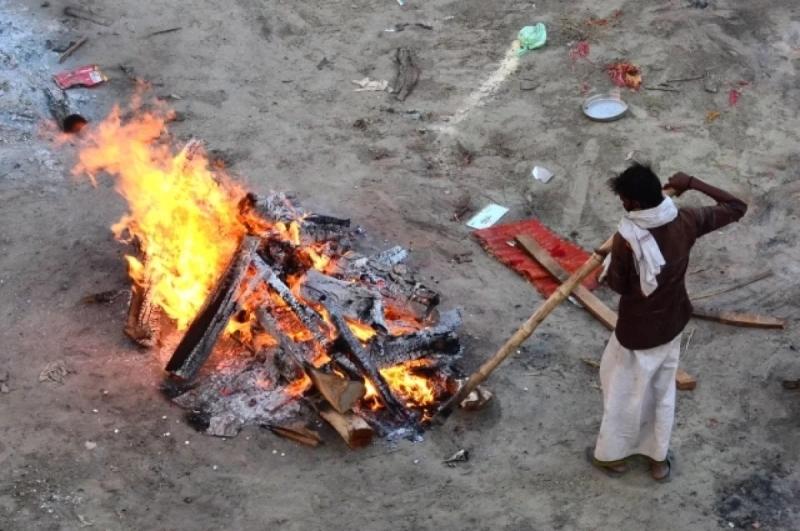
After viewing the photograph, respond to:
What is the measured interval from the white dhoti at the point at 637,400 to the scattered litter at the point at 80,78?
7.87 meters

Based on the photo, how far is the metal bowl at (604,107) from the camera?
400 inches

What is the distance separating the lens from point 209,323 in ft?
22.2

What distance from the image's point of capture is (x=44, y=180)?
30.0 ft

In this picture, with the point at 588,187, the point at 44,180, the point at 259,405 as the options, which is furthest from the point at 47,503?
the point at 588,187

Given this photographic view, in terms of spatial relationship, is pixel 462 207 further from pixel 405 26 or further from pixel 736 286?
pixel 405 26

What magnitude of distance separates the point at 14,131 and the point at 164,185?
10.0 ft

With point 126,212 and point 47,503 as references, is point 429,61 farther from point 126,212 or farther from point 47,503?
point 47,503

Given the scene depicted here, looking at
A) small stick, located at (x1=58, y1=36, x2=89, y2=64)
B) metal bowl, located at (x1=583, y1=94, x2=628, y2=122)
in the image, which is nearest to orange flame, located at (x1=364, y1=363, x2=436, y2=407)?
metal bowl, located at (x1=583, y1=94, x2=628, y2=122)

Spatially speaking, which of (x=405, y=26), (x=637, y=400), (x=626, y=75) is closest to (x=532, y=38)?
(x=626, y=75)

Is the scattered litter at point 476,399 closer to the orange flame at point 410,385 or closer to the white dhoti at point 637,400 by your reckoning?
the orange flame at point 410,385

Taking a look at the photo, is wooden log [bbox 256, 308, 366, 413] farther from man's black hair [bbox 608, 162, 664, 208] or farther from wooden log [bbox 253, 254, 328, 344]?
man's black hair [bbox 608, 162, 664, 208]

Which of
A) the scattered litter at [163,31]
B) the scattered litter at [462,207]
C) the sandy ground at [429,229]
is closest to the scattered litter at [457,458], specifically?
the sandy ground at [429,229]

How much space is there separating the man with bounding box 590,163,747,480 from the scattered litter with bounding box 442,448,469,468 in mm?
946

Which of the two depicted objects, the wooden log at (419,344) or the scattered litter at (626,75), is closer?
the wooden log at (419,344)
